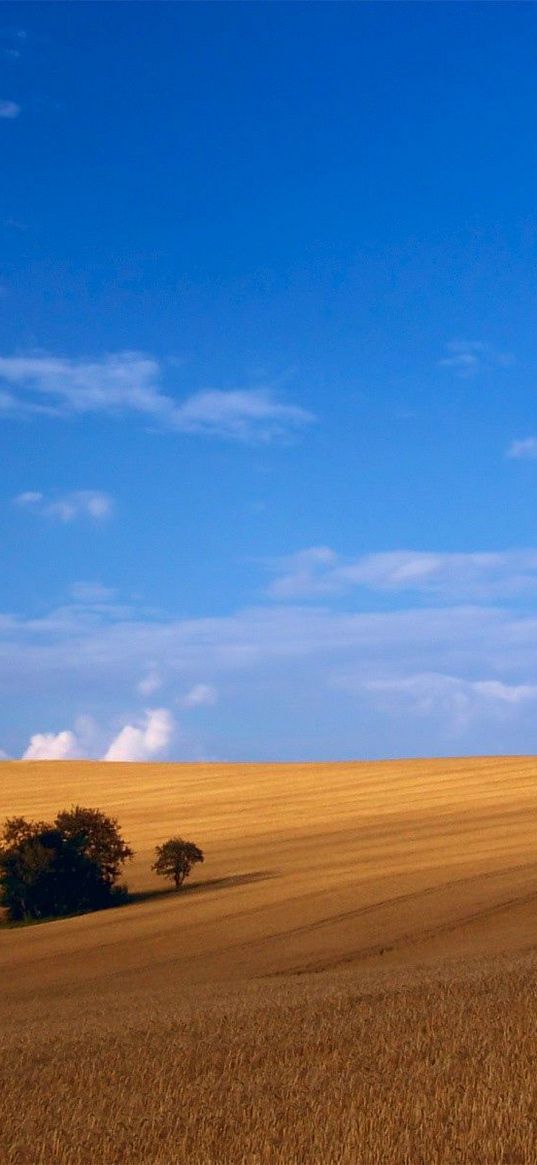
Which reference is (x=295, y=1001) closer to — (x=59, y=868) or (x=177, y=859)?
(x=59, y=868)

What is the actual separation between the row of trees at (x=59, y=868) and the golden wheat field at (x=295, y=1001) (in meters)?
2.08

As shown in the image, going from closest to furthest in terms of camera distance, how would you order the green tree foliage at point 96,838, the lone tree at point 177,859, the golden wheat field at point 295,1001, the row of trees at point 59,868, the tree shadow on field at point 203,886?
1. the golden wheat field at point 295,1001
2. the row of trees at point 59,868
3. the tree shadow on field at point 203,886
4. the green tree foliage at point 96,838
5. the lone tree at point 177,859

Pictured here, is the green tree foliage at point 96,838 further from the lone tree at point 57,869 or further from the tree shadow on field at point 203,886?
the tree shadow on field at point 203,886

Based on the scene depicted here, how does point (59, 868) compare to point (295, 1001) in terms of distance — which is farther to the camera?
point (59, 868)

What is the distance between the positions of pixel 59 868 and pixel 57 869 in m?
0.09

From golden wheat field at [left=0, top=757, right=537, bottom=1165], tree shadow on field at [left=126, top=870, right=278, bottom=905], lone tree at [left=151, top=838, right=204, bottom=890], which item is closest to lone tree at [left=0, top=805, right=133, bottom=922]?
tree shadow on field at [left=126, top=870, right=278, bottom=905]

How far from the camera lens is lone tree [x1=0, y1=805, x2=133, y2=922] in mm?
41125

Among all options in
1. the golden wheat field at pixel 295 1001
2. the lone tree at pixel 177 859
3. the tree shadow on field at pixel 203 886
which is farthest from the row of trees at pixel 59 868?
the golden wheat field at pixel 295 1001

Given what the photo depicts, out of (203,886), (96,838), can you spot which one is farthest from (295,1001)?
(203,886)

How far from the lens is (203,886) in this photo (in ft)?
142

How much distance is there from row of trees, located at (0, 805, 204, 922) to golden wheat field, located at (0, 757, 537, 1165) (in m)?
2.08

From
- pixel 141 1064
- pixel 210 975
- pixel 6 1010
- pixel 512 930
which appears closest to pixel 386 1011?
pixel 141 1064

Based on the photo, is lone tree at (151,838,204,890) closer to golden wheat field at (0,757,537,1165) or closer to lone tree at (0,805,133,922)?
golden wheat field at (0,757,537,1165)

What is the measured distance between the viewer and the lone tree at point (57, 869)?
41.1 metres
